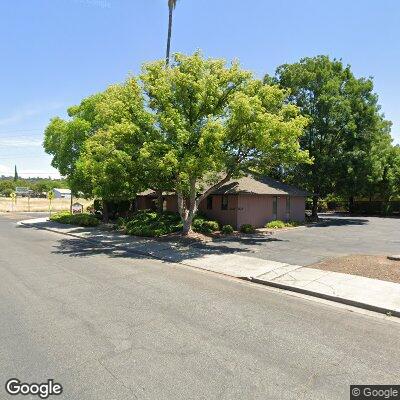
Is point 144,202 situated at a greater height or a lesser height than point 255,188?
lesser

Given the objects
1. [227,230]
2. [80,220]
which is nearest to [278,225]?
[227,230]

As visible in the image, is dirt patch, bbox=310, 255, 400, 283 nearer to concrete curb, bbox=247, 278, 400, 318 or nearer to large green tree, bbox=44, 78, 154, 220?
concrete curb, bbox=247, 278, 400, 318

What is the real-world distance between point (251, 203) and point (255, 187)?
1.77 metres

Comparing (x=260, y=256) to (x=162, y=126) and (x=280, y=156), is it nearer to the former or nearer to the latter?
(x=280, y=156)

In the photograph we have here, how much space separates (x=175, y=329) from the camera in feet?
22.7

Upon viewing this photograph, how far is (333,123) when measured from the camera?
31.2m

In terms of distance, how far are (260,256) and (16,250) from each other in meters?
11.1

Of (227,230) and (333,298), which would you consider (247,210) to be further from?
(333,298)

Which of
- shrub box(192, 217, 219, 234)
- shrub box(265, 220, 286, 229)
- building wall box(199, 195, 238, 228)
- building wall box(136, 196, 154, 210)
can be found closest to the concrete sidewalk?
shrub box(192, 217, 219, 234)

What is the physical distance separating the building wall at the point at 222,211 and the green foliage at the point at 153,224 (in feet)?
8.20

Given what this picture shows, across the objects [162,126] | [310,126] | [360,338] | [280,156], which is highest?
[310,126]

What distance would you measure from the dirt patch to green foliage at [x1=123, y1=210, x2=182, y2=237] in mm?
10738

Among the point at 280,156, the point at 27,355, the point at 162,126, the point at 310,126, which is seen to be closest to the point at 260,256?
the point at 280,156

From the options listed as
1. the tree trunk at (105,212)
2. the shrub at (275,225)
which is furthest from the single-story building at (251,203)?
the tree trunk at (105,212)
